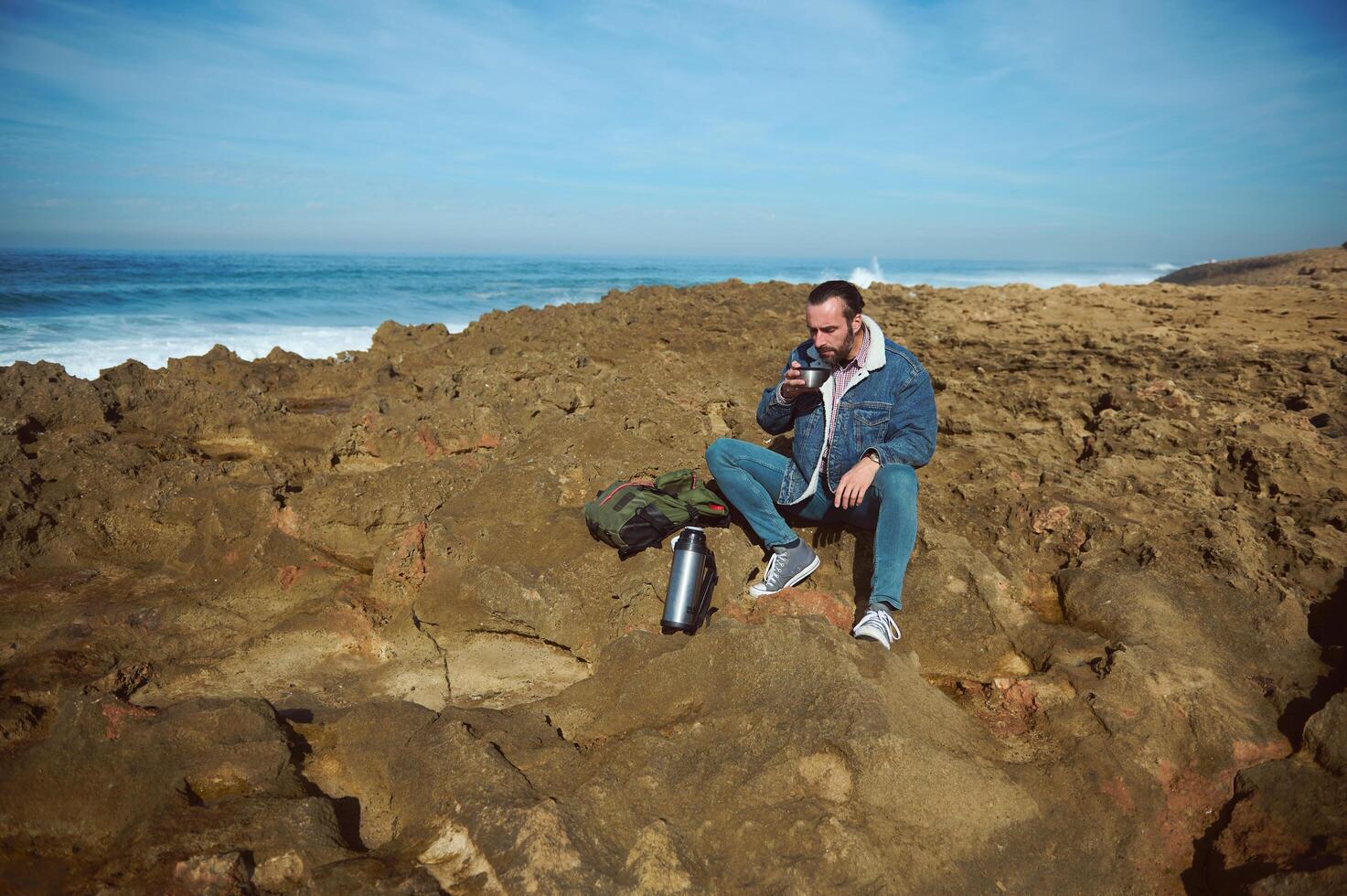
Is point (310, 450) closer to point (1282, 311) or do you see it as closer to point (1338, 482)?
point (1338, 482)

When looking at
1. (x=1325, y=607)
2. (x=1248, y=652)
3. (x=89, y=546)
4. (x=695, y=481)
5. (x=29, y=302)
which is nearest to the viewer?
(x=1248, y=652)

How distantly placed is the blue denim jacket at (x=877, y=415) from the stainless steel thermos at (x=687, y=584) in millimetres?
629

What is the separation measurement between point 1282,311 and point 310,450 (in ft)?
36.9

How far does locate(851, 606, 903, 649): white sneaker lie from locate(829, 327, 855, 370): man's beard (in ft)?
3.61

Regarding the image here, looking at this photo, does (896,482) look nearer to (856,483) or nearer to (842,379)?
(856,483)

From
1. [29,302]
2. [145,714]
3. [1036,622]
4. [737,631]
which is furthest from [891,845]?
[29,302]

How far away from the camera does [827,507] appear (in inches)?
137

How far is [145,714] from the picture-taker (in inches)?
92.8

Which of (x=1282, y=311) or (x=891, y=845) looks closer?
(x=891, y=845)

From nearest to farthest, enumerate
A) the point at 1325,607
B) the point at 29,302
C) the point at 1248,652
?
the point at 1248,652 → the point at 1325,607 → the point at 29,302

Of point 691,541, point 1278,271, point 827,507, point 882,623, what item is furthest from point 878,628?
point 1278,271

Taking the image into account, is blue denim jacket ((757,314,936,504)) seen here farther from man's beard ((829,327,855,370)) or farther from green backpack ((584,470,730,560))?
green backpack ((584,470,730,560))

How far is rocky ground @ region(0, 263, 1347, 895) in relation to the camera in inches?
78.1

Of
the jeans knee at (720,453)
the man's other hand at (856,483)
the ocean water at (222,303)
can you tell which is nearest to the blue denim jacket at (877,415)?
the man's other hand at (856,483)
